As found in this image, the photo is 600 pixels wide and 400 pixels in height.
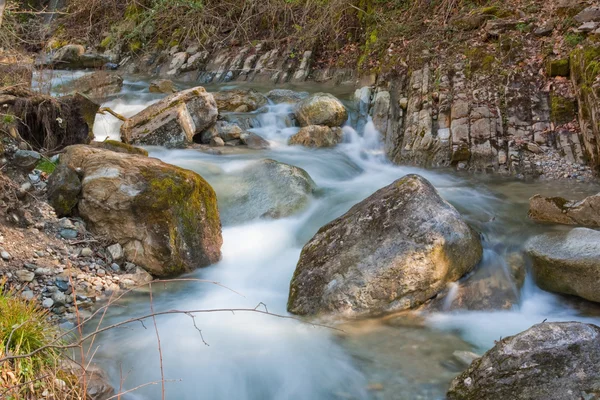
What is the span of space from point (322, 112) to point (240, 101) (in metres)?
2.11

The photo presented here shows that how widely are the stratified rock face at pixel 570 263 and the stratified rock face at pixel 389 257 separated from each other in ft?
2.00

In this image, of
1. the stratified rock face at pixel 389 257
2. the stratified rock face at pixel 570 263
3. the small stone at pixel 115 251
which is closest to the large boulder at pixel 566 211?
the stratified rock face at pixel 570 263

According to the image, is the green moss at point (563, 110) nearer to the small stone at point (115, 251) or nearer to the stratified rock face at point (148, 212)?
the stratified rock face at point (148, 212)

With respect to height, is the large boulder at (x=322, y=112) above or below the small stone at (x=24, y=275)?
above

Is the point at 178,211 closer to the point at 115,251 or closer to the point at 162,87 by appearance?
the point at 115,251

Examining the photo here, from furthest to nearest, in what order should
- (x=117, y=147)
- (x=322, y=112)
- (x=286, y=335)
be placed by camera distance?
(x=322, y=112) < (x=117, y=147) < (x=286, y=335)

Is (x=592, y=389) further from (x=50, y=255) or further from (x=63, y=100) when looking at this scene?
(x=63, y=100)

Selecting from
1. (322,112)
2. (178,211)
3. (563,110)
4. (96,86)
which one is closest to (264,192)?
(178,211)

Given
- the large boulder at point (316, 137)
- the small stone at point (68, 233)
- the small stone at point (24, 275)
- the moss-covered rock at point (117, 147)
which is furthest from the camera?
the large boulder at point (316, 137)

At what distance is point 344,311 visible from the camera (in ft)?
15.3

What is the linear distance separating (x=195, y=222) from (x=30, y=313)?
2.57 m

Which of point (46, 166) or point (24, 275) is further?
point (46, 166)

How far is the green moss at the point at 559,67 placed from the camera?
8.77 metres

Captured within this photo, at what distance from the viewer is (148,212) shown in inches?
221
